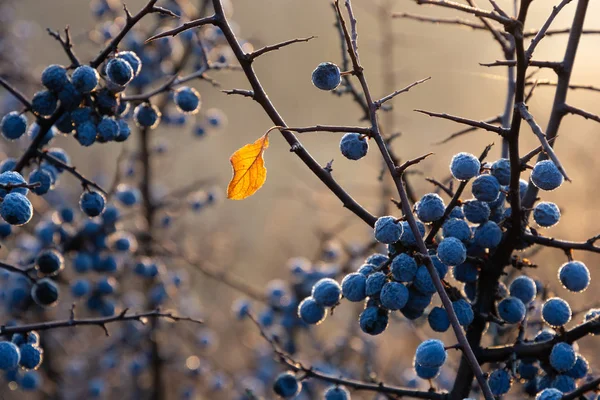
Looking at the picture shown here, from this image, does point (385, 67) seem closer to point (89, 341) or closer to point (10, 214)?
point (10, 214)

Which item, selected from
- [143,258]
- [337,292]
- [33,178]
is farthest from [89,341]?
[337,292]

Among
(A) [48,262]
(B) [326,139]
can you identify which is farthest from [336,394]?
(B) [326,139]

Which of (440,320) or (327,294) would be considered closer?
(440,320)

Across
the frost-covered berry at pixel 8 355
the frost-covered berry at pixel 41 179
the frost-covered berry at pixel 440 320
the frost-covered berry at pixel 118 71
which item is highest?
the frost-covered berry at pixel 118 71

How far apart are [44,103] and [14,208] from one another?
1.94ft

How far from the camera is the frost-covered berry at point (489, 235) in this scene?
1606 millimetres

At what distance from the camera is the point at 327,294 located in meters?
1.79

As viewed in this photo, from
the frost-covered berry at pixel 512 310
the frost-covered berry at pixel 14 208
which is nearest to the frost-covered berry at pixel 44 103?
the frost-covered berry at pixel 14 208

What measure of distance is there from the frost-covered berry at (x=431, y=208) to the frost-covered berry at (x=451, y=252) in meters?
0.09

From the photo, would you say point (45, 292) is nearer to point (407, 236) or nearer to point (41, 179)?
point (41, 179)

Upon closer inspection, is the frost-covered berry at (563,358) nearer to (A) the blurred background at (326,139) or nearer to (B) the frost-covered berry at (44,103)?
(A) the blurred background at (326,139)

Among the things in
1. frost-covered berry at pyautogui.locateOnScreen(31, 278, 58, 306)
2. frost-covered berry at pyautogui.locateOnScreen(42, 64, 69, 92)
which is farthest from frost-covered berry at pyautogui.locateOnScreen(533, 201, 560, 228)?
frost-covered berry at pyautogui.locateOnScreen(31, 278, 58, 306)

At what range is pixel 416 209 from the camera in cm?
160

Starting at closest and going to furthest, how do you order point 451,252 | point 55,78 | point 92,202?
point 451,252 < point 55,78 < point 92,202
